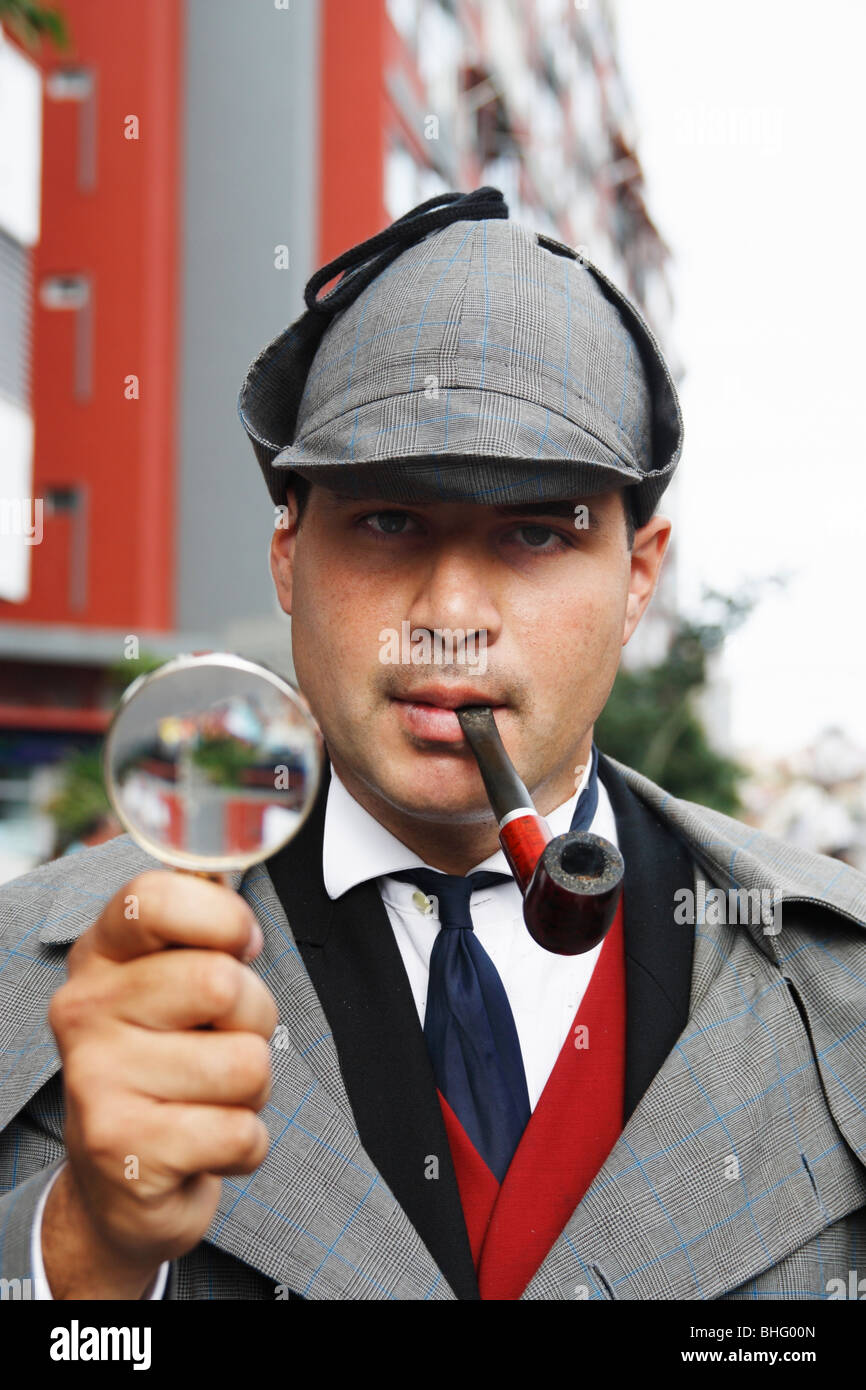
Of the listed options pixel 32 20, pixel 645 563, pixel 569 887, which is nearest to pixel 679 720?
pixel 32 20

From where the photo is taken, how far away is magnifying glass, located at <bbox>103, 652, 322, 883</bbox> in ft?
3.65

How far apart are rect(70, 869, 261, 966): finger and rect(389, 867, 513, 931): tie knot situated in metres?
0.73

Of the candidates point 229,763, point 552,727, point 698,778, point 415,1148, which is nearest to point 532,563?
point 552,727

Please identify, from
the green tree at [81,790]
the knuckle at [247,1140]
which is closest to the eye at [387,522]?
the knuckle at [247,1140]

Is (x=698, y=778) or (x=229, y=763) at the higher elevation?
(x=229, y=763)

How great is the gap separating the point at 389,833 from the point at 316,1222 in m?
0.56

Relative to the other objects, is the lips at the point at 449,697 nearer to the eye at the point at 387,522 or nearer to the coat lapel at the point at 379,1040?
the eye at the point at 387,522

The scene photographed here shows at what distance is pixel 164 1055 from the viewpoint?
3.50 feet

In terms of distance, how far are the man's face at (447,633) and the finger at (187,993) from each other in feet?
2.04

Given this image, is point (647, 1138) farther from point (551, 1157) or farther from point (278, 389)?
point (278, 389)

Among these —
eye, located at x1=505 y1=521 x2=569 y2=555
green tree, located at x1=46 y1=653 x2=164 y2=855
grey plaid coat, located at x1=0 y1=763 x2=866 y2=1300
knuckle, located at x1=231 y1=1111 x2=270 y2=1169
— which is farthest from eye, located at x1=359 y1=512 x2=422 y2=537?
green tree, located at x1=46 y1=653 x2=164 y2=855

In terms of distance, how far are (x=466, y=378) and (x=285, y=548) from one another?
0.47m
